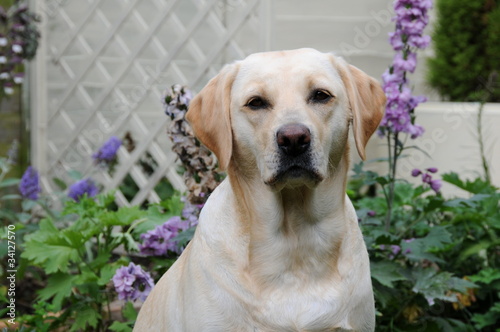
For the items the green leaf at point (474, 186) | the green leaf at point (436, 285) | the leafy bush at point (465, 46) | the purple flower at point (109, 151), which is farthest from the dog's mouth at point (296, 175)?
the leafy bush at point (465, 46)

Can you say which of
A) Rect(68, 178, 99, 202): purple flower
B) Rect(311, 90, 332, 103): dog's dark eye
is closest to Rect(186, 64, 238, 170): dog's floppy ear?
Rect(311, 90, 332, 103): dog's dark eye

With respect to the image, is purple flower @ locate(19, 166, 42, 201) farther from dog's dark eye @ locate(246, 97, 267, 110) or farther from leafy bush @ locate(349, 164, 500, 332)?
dog's dark eye @ locate(246, 97, 267, 110)

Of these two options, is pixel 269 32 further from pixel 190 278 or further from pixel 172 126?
pixel 190 278

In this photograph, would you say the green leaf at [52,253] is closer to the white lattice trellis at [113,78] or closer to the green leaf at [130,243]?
the green leaf at [130,243]

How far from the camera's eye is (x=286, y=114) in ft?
7.25

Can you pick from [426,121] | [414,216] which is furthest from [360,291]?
[426,121]

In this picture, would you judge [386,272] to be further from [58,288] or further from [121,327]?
[58,288]

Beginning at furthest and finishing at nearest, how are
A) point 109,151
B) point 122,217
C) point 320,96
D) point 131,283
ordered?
point 109,151
point 122,217
point 131,283
point 320,96

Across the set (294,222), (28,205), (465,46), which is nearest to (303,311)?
(294,222)

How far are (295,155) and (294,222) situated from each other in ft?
0.98

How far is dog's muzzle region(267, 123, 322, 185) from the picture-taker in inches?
85.1

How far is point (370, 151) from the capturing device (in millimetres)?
5750

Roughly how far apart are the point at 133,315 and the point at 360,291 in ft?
4.21

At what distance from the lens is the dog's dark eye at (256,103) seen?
230cm
